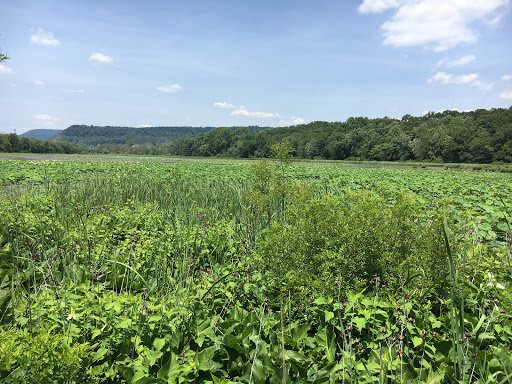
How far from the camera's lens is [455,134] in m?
66.4

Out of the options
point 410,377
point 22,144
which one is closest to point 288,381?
point 410,377

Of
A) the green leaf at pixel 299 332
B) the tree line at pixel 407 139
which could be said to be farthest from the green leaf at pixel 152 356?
the tree line at pixel 407 139

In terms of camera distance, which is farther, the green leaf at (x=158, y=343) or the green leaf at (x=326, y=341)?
the green leaf at (x=326, y=341)

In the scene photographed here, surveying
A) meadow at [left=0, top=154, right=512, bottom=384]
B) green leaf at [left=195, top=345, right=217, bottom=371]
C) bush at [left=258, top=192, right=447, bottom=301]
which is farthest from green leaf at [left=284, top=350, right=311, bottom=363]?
bush at [left=258, top=192, right=447, bottom=301]

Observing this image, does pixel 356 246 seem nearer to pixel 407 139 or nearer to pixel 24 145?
pixel 407 139

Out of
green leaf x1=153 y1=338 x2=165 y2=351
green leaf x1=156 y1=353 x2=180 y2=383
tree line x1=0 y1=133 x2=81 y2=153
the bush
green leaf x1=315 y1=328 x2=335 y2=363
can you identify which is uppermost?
tree line x1=0 y1=133 x2=81 y2=153

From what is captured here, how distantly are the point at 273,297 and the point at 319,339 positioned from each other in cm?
82

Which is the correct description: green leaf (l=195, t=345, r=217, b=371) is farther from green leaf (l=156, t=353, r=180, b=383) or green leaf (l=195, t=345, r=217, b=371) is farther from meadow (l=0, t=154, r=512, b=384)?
green leaf (l=156, t=353, r=180, b=383)

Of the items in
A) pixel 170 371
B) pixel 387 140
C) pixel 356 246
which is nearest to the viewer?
pixel 170 371

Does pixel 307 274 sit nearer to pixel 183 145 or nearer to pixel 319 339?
pixel 319 339

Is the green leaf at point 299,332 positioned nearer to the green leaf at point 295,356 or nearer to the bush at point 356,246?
the green leaf at point 295,356

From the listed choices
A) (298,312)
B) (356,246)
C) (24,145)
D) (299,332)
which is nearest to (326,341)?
(299,332)

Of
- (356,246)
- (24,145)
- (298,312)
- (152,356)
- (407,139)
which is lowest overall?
(298,312)

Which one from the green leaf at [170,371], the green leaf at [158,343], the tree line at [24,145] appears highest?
the tree line at [24,145]
